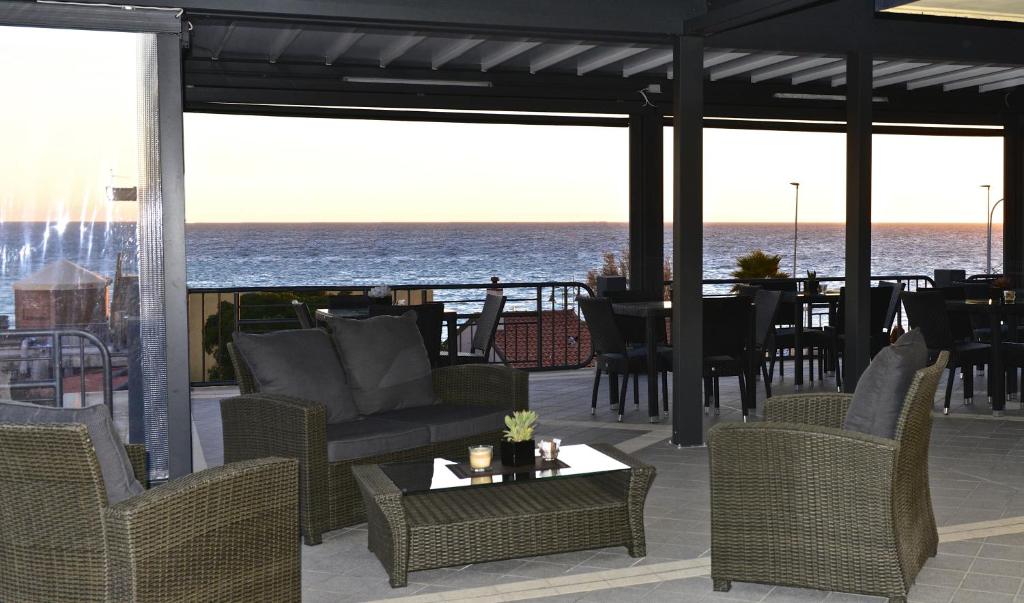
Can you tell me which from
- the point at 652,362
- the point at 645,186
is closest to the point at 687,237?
the point at 652,362

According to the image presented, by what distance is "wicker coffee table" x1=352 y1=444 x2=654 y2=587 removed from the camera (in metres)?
3.86

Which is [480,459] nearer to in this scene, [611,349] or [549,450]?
[549,450]

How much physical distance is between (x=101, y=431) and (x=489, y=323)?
5.49m

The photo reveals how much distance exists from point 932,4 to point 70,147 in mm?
4990

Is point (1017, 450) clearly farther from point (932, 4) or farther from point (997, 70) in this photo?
point (997, 70)

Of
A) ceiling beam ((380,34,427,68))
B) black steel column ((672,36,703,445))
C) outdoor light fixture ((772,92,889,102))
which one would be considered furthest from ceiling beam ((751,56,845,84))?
ceiling beam ((380,34,427,68))

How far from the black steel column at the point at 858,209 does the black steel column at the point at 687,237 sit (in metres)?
1.36

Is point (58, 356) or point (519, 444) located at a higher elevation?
point (58, 356)

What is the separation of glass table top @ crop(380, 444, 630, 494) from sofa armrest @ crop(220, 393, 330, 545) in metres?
0.30

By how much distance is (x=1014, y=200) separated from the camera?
11.0 metres

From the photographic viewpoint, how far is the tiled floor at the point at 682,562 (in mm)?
3748

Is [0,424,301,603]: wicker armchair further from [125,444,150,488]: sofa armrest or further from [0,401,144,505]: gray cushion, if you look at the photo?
[125,444,150,488]: sofa armrest

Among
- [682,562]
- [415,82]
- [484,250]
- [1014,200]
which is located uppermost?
[415,82]

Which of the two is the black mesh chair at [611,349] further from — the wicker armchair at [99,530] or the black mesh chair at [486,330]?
the wicker armchair at [99,530]
